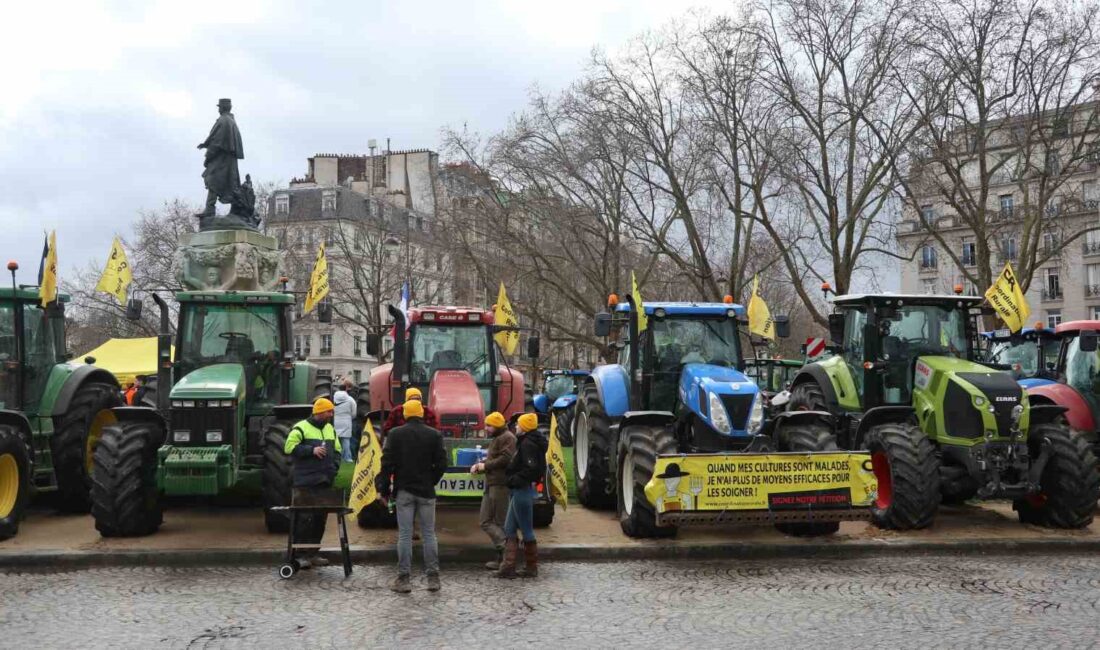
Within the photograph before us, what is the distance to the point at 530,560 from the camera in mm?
10859

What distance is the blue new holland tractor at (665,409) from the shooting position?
1245cm

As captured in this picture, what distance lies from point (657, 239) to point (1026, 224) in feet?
30.0

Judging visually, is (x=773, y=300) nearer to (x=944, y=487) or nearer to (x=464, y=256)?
(x=464, y=256)

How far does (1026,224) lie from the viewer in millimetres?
25828

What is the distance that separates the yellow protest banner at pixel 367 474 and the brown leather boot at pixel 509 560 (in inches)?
58.8

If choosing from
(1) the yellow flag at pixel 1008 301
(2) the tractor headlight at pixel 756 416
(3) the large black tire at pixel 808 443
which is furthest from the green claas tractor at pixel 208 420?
(1) the yellow flag at pixel 1008 301

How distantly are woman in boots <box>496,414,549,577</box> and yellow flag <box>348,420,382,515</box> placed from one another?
Result: 4.62 ft

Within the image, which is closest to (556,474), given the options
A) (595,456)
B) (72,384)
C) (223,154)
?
(595,456)

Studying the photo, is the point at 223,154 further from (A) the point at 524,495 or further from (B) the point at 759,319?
(A) the point at 524,495

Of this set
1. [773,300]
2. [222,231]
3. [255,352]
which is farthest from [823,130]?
[773,300]

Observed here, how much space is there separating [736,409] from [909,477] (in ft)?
6.67

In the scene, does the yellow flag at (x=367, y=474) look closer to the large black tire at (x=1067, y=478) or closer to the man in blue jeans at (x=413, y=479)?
the man in blue jeans at (x=413, y=479)

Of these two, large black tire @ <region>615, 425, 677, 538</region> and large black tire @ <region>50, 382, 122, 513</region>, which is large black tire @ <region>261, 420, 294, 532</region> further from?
large black tire @ <region>615, 425, 677, 538</region>

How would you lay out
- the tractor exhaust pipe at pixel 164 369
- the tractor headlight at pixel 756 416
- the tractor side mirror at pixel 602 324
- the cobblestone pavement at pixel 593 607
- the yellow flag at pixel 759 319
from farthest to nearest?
the yellow flag at pixel 759 319 → the tractor exhaust pipe at pixel 164 369 → the tractor side mirror at pixel 602 324 → the tractor headlight at pixel 756 416 → the cobblestone pavement at pixel 593 607
